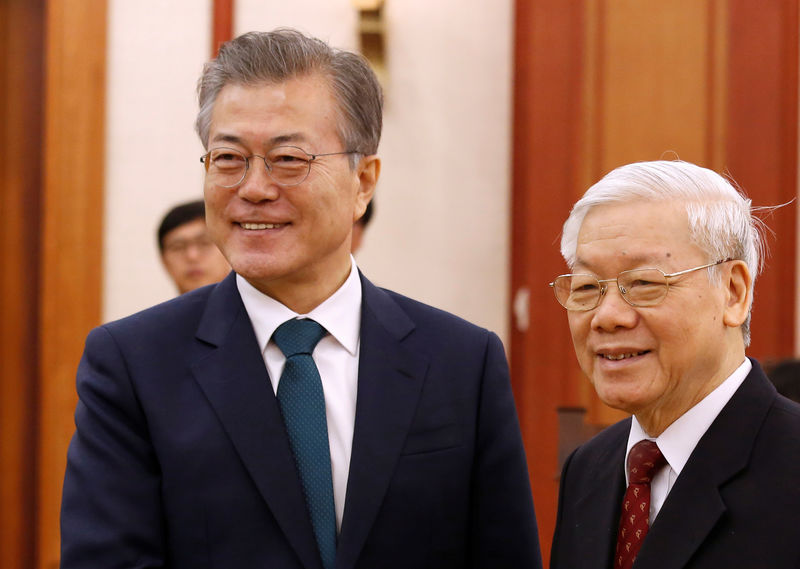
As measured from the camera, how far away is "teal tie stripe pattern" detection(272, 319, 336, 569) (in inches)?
70.2

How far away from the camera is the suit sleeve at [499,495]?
1.90 m

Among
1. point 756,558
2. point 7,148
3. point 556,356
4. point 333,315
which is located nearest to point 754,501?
point 756,558

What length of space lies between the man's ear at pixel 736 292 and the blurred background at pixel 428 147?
6.13 feet

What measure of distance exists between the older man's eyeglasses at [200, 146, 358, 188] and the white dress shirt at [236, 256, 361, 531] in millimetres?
209

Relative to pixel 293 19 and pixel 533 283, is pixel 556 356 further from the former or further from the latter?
pixel 293 19

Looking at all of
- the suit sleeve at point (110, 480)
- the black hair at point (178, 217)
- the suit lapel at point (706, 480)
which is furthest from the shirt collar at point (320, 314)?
the black hair at point (178, 217)

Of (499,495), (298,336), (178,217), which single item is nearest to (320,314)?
(298,336)

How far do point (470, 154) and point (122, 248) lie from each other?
4.21 ft

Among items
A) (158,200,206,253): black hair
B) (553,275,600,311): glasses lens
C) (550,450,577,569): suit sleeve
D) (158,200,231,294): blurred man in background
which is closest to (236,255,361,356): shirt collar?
(553,275,600,311): glasses lens

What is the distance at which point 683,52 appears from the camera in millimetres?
3668

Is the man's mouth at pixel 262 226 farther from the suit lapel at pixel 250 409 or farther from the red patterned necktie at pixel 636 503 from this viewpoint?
the red patterned necktie at pixel 636 503

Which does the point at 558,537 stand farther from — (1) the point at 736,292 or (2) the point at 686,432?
(1) the point at 736,292

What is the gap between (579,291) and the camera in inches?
71.9

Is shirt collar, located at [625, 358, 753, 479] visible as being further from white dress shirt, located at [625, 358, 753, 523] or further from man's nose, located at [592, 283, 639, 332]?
man's nose, located at [592, 283, 639, 332]
